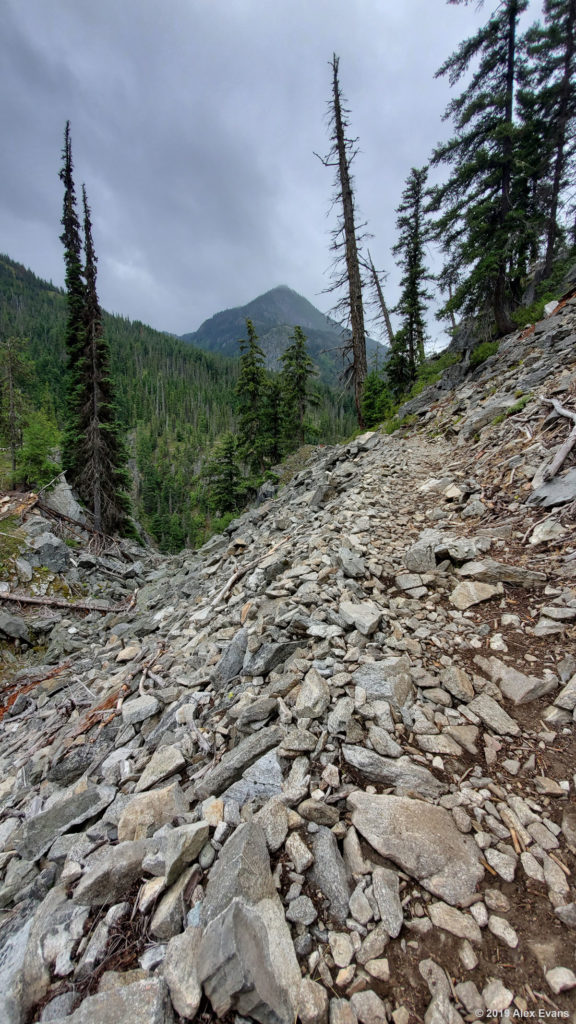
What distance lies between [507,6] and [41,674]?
25408mm

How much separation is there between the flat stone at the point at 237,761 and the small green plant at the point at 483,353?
14.0 metres

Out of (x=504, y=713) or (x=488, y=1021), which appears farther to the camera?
(x=504, y=713)

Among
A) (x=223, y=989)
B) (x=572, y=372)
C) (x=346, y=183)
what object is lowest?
(x=223, y=989)

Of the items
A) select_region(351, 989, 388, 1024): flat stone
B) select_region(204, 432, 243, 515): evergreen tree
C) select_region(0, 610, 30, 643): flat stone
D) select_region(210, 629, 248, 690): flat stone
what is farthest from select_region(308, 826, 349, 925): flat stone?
select_region(204, 432, 243, 515): evergreen tree

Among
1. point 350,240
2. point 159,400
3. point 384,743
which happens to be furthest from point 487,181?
point 159,400

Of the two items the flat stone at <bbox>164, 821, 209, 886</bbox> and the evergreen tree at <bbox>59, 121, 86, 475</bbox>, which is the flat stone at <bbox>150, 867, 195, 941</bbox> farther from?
the evergreen tree at <bbox>59, 121, 86, 475</bbox>

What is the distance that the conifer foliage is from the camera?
18.7m

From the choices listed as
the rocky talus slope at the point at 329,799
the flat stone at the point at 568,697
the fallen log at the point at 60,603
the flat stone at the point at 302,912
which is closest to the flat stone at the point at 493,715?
the rocky talus slope at the point at 329,799

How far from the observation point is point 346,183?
571 inches

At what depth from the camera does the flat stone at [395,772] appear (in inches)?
91.4

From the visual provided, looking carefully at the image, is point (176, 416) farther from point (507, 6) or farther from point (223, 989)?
point (223, 989)

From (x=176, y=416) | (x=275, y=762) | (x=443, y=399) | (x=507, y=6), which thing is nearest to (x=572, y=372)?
(x=443, y=399)

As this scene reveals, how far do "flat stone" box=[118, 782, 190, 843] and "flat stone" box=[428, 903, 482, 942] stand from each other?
62.8 inches

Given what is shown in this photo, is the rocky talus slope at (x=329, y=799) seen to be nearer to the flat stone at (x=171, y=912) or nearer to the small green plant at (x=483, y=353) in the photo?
the flat stone at (x=171, y=912)
